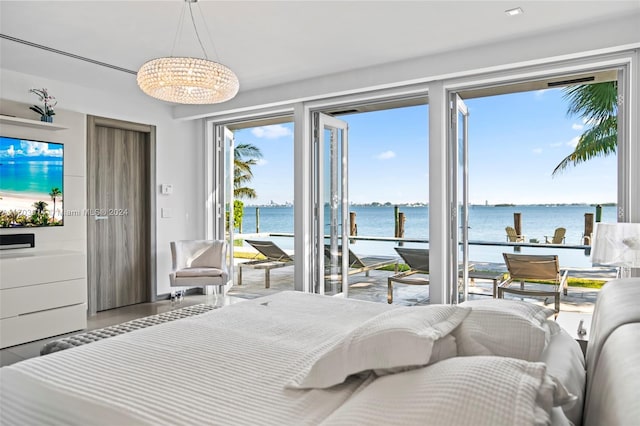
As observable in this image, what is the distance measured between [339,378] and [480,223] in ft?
46.0

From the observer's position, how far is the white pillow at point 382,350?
1175 mm

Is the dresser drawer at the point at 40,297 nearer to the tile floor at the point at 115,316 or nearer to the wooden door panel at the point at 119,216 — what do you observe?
the tile floor at the point at 115,316

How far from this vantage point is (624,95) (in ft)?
10.7

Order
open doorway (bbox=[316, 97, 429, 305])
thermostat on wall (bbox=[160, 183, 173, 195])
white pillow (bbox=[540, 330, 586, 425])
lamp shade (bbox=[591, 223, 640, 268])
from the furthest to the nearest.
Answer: open doorway (bbox=[316, 97, 429, 305])
thermostat on wall (bbox=[160, 183, 173, 195])
lamp shade (bbox=[591, 223, 640, 268])
white pillow (bbox=[540, 330, 586, 425])

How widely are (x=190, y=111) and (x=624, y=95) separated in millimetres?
4600

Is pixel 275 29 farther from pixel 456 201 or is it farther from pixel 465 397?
pixel 465 397

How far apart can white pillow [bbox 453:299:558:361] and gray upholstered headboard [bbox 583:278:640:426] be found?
0.58 feet

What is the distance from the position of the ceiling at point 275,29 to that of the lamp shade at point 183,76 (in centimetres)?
43

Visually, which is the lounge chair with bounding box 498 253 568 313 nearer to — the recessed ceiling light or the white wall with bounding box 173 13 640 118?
the white wall with bounding box 173 13 640 118

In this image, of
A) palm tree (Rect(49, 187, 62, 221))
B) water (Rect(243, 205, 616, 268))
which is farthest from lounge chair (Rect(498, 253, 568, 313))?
palm tree (Rect(49, 187, 62, 221))

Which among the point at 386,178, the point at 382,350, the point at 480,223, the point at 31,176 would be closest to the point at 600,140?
the point at 382,350

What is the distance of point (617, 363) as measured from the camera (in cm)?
109

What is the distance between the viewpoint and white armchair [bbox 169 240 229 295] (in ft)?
16.1

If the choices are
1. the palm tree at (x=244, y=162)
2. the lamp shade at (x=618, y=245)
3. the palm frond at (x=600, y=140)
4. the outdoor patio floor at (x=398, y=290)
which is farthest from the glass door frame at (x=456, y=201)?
the palm tree at (x=244, y=162)
